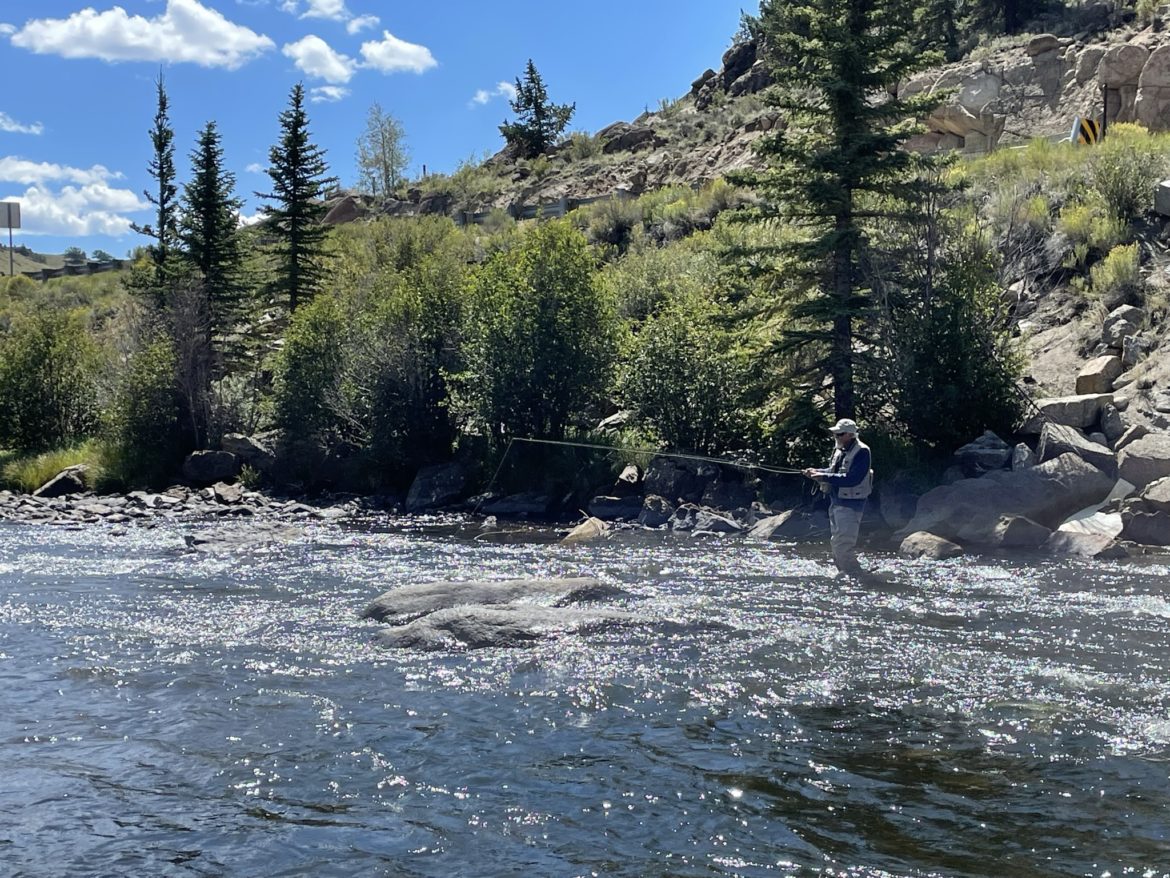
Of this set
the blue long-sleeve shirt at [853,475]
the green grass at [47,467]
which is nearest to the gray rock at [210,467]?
the green grass at [47,467]

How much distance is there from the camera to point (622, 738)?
895 centimetres

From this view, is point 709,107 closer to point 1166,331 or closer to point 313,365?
point 313,365

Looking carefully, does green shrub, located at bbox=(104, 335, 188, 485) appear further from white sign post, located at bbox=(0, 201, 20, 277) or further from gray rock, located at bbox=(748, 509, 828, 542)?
white sign post, located at bbox=(0, 201, 20, 277)

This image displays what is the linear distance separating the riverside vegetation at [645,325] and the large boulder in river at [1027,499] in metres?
2.28

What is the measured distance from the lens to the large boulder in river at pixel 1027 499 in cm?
1811

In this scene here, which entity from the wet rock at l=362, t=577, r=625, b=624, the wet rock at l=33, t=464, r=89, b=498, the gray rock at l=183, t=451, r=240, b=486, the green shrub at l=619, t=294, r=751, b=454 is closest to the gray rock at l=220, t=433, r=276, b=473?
the gray rock at l=183, t=451, r=240, b=486

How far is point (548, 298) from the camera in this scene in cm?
2644

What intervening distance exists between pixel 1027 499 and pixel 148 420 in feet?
77.3

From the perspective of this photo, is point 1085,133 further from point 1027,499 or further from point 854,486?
point 854,486

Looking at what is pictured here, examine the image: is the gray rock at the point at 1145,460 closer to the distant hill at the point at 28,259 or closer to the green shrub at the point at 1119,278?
the green shrub at the point at 1119,278

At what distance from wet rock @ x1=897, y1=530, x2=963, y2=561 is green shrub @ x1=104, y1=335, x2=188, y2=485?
2130 cm

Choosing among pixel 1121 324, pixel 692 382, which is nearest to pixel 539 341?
pixel 692 382

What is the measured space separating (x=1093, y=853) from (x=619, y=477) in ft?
59.6

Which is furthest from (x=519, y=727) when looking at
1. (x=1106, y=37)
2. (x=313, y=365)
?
(x=1106, y=37)
